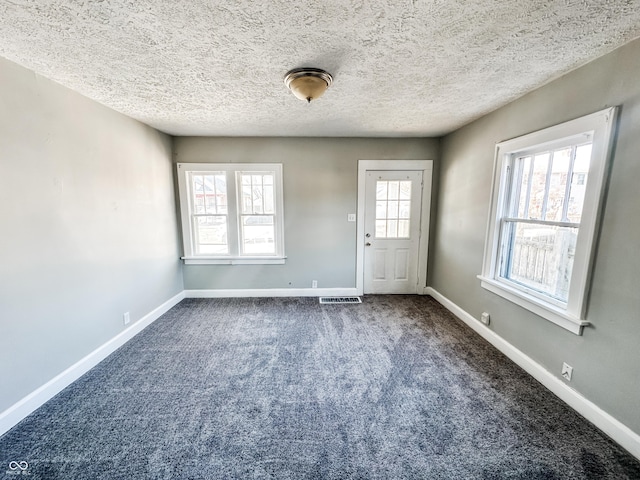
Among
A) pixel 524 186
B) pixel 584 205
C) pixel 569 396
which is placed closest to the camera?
pixel 584 205

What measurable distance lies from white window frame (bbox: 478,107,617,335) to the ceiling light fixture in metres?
1.77

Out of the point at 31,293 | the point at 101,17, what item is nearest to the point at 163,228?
the point at 31,293

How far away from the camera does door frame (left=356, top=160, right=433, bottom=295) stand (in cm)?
371

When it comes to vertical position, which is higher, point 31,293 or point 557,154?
point 557,154


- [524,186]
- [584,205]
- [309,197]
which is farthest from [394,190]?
[584,205]

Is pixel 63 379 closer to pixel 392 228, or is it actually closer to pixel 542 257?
pixel 392 228

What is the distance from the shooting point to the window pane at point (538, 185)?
2.17m

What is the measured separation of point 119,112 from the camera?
8.53 feet

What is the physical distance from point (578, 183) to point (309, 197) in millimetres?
2801

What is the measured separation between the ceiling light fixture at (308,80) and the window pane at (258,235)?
2.16 m

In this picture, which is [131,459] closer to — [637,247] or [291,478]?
[291,478]

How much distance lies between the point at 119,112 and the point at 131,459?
2.99m

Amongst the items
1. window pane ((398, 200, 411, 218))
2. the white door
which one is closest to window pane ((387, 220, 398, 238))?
the white door

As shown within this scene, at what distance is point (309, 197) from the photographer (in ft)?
12.3
